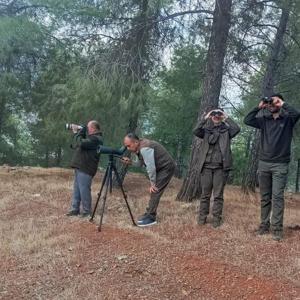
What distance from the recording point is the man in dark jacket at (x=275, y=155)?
6410 millimetres

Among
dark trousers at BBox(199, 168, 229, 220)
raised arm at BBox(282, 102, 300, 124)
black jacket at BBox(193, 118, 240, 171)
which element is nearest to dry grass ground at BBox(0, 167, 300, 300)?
dark trousers at BBox(199, 168, 229, 220)

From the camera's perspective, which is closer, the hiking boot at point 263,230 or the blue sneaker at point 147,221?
the hiking boot at point 263,230

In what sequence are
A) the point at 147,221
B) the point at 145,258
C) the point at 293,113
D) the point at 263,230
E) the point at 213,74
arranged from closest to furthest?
the point at 145,258, the point at 293,113, the point at 263,230, the point at 147,221, the point at 213,74

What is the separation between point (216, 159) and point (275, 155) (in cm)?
94

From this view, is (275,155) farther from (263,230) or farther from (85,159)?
(85,159)

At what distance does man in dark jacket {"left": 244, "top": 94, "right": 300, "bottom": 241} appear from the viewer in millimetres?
6410

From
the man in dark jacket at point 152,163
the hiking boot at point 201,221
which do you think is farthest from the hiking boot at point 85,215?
the hiking boot at point 201,221

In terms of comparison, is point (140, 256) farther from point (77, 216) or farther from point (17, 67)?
point (17, 67)

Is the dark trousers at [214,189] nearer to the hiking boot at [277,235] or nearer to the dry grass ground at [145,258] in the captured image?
the dry grass ground at [145,258]

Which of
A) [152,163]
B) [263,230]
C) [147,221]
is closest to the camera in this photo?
[263,230]

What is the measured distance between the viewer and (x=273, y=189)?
21.3 ft

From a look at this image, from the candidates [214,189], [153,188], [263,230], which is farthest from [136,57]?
[263,230]

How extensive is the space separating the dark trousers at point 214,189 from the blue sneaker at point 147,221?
0.76 metres

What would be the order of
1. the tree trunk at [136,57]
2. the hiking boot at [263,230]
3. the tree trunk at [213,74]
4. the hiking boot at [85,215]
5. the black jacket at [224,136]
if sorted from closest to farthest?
the hiking boot at [263,230], the black jacket at [224,136], the hiking boot at [85,215], the tree trunk at [213,74], the tree trunk at [136,57]
